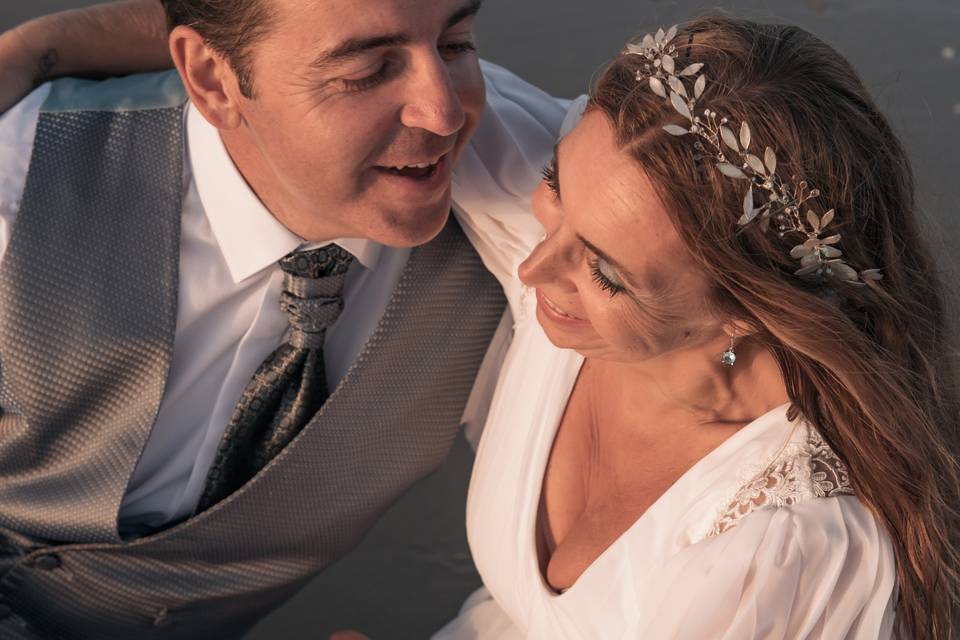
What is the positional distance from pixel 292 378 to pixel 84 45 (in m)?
0.73

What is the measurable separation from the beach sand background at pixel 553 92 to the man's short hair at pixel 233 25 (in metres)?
1.27

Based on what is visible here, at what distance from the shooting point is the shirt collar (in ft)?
6.55

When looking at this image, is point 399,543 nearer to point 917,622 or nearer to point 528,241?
point 528,241

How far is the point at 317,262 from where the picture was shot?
2.03 m

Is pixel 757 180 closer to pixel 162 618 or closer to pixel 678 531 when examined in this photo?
pixel 678 531

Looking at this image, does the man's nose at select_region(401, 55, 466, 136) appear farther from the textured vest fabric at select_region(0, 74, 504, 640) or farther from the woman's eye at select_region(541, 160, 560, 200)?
the textured vest fabric at select_region(0, 74, 504, 640)

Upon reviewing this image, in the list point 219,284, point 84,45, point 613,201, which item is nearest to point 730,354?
point 613,201

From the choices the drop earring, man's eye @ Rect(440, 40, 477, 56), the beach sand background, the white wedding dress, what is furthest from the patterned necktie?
the beach sand background

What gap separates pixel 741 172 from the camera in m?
1.54

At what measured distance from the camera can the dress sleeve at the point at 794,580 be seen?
5.24 ft

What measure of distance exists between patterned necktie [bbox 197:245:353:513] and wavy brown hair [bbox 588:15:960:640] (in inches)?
23.1

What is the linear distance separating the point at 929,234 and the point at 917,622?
0.63 metres

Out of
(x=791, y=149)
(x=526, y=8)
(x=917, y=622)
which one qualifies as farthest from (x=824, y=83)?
(x=526, y=8)

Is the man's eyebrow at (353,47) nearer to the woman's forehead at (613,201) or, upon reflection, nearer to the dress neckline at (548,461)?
the woman's forehead at (613,201)
